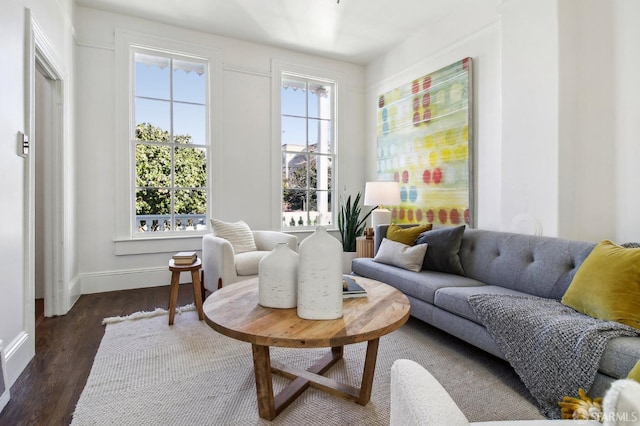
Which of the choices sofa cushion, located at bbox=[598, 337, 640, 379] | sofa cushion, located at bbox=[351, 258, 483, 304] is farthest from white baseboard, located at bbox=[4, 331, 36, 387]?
sofa cushion, located at bbox=[598, 337, 640, 379]

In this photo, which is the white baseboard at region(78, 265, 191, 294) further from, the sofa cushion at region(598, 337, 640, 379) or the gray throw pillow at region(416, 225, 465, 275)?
the sofa cushion at region(598, 337, 640, 379)

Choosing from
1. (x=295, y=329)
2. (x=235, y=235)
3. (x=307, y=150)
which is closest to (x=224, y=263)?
(x=235, y=235)

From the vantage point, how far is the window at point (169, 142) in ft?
12.9

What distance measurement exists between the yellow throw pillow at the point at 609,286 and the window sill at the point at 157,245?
3562 millimetres

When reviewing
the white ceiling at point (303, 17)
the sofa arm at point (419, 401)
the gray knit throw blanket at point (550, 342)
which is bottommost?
the gray knit throw blanket at point (550, 342)

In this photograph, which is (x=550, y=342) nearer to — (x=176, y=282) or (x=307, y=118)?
(x=176, y=282)

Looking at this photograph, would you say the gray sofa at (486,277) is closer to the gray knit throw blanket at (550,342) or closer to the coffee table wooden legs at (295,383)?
the gray knit throw blanket at (550,342)

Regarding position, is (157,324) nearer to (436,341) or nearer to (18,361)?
(18,361)

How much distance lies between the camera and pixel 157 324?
2.73 metres

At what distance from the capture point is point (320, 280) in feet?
4.74

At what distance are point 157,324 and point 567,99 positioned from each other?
11.6ft

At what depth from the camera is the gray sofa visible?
83.6 inches

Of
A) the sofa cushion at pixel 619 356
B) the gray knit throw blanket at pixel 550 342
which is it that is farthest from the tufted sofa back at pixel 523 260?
the sofa cushion at pixel 619 356

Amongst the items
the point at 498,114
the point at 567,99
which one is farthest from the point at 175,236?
the point at 567,99
